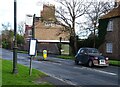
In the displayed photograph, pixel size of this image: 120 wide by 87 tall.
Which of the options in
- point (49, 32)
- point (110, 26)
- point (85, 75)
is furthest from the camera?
point (49, 32)

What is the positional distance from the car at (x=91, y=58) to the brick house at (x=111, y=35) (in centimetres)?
1349

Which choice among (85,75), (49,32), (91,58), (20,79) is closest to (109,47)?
(91,58)

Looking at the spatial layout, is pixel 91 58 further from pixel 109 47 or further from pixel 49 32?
pixel 49 32

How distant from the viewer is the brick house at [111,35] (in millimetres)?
41906

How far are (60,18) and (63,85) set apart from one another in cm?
4053

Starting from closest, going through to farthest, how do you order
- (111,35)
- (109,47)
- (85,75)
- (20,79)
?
1. (20,79)
2. (85,75)
3. (111,35)
4. (109,47)

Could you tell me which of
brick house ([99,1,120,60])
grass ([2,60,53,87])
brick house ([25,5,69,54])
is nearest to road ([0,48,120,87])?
grass ([2,60,53,87])

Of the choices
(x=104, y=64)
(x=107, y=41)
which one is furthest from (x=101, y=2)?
(x=104, y=64)

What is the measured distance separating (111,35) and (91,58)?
17374 millimetres

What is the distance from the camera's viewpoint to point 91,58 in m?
27.1

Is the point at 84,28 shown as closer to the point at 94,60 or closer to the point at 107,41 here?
the point at 107,41

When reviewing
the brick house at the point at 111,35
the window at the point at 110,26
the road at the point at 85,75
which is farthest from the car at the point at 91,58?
the window at the point at 110,26

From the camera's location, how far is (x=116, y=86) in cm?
1380

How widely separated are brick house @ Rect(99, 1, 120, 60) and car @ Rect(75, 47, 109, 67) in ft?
44.3
